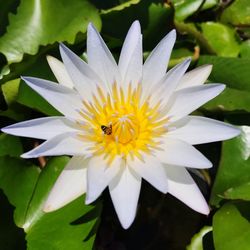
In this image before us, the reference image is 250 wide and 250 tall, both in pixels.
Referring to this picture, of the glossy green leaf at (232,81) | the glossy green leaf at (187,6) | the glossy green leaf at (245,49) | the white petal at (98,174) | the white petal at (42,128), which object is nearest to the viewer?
the white petal at (98,174)

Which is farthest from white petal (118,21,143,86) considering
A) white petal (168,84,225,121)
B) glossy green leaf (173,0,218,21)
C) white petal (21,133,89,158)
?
glossy green leaf (173,0,218,21)

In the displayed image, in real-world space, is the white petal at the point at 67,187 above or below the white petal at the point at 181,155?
below

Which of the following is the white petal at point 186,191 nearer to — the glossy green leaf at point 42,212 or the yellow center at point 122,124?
the yellow center at point 122,124

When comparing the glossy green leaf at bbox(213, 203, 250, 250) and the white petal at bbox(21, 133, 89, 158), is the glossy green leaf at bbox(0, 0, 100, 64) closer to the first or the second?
the white petal at bbox(21, 133, 89, 158)

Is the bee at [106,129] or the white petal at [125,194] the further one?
the bee at [106,129]

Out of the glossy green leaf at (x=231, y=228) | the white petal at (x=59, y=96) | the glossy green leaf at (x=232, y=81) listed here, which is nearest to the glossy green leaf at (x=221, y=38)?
the glossy green leaf at (x=232, y=81)

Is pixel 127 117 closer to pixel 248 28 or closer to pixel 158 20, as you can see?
pixel 158 20
